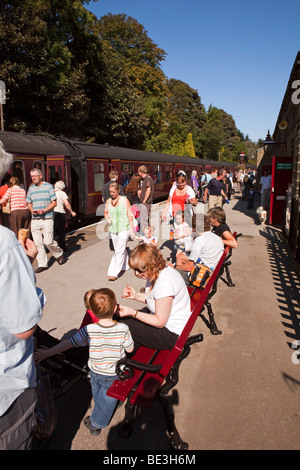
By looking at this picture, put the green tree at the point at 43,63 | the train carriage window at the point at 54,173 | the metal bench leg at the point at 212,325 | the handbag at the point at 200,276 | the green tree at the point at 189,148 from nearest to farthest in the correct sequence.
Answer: the handbag at the point at 200,276
the metal bench leg at the point at 212,325
the train carriage window at the point at 54,173
the green tree at the point at 43,63
the green tree at the point at 189,148

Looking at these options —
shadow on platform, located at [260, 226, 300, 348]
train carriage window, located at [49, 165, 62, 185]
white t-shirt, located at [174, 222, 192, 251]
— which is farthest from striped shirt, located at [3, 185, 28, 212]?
shadow on platform, located at [260, 226, 300, 348]

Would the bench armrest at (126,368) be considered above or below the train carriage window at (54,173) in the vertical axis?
below

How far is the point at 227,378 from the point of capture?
11.6 ft

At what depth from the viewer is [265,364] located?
3.78 meters

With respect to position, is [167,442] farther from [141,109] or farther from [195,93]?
[195,93]

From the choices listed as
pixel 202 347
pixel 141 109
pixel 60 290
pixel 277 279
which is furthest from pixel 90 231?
pixel 141 109

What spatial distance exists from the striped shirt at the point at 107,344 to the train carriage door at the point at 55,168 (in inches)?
347

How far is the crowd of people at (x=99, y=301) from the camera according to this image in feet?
5.19

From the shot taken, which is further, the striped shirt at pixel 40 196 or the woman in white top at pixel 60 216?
the woman in white top at pixel 60 216

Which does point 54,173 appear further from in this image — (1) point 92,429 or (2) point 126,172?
(1) point 92,429

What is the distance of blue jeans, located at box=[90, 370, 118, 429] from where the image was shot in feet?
8.99

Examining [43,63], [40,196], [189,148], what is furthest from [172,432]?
[189,148]

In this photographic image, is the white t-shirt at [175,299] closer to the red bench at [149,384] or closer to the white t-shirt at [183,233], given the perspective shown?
the red bench at [149,384]

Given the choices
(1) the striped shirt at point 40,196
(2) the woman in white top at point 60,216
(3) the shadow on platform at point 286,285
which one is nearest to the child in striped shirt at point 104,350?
(3) the shadow on platform at point 286,285
